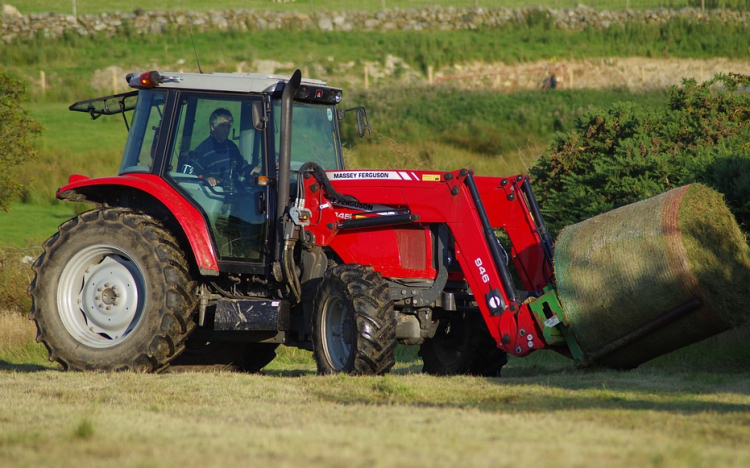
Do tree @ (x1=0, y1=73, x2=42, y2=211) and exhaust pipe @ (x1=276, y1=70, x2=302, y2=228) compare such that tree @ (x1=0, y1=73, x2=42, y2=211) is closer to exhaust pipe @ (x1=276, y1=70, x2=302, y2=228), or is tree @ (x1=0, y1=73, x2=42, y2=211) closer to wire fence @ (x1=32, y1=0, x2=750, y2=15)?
exhaust pipe @ (x1=276, y1=70, x2=302, y2=228)

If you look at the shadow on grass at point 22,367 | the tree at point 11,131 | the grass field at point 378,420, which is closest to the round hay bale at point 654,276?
the grass field at point 378,420

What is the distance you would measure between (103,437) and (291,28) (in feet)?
140

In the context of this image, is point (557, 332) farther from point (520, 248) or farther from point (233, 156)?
point (233, 156)

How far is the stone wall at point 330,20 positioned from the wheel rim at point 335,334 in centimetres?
3772

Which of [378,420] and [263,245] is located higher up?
[263,245]

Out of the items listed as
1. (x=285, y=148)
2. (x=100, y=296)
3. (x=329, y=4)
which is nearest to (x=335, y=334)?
(x=285, y=148)

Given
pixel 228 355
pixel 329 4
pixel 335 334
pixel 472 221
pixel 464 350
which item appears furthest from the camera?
pixel 329 4

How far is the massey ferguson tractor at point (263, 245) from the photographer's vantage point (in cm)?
898

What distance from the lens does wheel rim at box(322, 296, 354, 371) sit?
890 cm

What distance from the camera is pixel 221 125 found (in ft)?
31.6

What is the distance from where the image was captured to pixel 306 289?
9352 mm

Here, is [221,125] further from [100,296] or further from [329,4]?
[329,4]

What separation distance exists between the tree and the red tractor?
1098cm

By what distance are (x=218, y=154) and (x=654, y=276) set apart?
401cm
